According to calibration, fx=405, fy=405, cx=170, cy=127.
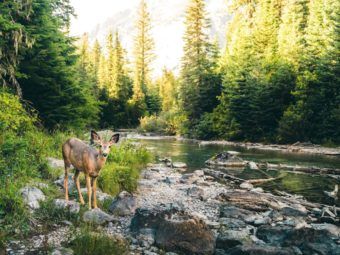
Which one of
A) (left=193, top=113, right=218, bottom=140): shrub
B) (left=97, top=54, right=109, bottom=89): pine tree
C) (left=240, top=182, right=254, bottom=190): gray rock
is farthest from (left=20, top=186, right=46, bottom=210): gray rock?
(left=97, top=54, right=109, bottom=89): pine tree

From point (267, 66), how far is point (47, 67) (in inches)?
1210

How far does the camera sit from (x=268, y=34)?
5019 centimetres

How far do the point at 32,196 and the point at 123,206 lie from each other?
2.27 metres

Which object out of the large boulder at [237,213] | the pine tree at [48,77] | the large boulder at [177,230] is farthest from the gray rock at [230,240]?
the pine tree at [48,77]

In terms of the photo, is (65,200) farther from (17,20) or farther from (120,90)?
(120,90)

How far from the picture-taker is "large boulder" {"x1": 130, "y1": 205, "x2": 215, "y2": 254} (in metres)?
8.18

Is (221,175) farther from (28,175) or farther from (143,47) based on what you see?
(143,47)

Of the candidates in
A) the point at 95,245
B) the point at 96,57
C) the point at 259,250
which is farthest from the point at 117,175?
the point at 96,57

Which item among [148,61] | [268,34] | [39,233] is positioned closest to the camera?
[39,233]

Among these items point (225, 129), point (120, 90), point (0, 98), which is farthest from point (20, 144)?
point (120, 90)

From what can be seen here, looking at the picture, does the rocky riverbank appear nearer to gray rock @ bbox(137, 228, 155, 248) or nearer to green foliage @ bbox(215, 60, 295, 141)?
gray rock @ bbox(137, 228, 155, 248)

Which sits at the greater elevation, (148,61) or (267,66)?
(148,61)

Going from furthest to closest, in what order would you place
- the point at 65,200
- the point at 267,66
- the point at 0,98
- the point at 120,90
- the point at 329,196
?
the point at 120,90 → the point at 267,66 → the point at 329,196 → the point at 0,98 → the point at 65,200

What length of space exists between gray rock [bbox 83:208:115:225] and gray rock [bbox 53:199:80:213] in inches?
13.0
